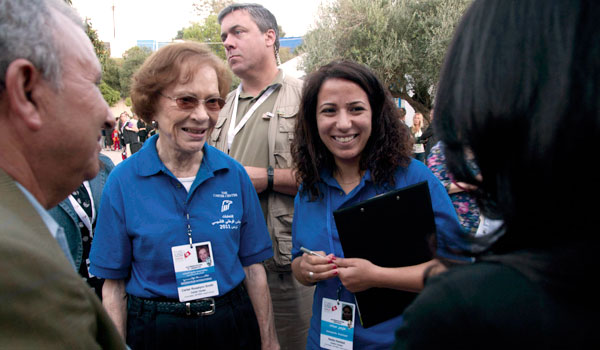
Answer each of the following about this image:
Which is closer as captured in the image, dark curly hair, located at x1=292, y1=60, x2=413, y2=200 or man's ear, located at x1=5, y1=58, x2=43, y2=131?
man's ear, located at x1=5, y1=58, x2=43, y2=131

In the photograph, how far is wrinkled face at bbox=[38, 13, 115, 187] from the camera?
1004 millimetres

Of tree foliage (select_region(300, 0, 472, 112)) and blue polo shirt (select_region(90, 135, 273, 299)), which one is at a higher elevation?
tree foliage (select_region(300, 0, 472, 112))

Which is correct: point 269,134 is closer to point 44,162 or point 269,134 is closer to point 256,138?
point 256,138

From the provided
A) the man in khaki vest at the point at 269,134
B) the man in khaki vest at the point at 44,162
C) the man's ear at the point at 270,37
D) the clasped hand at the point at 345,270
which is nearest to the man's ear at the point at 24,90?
the man in khaki vest at the point at 44,162

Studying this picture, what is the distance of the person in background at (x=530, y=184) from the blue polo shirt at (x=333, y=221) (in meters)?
1.13

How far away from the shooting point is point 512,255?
0.69 m

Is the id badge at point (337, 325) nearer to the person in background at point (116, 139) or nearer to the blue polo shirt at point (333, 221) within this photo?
the blue polo shirt at point (333, 221)

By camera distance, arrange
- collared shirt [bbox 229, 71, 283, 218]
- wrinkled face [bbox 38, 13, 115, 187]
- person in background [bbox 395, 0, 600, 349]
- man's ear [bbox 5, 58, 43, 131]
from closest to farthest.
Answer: person in background [bbox 395, 0, 600, 349], man's ear [bbox 5, 58, 43, 131], wrinkled face [bbox 38, 13, 115, 187], collared shirt [bbox 229, 71, 283, 218]

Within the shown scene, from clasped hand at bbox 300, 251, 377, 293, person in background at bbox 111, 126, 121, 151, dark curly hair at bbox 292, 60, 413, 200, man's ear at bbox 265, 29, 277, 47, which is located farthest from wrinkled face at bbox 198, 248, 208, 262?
person in background at bbox 111, 126, 121, 151

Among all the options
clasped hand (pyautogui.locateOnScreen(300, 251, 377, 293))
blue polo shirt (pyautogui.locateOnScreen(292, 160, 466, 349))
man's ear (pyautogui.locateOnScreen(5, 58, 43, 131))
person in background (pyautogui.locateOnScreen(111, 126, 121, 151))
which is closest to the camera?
man's ear (pyautogui.locateOnScreen(5, 58, 43, 131))

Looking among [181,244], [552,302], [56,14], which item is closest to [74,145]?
[56,14]

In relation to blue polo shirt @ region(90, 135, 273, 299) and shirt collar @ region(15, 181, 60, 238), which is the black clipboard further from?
shirt collar @ region(15, 181, 60, 238)

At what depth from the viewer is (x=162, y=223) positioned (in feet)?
6.43

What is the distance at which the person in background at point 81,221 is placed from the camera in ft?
7.27
